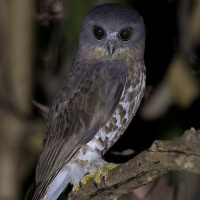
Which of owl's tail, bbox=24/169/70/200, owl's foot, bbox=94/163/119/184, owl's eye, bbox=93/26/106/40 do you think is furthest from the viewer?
owl's eye, bbox=93/26/106/40

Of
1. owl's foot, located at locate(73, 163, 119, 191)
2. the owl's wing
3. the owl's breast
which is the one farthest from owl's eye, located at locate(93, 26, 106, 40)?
owl's foot, located at locate(73, 163, 119, 191)

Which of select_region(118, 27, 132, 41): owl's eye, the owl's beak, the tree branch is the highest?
select_region(118, 27, 132, 41): owl's eye

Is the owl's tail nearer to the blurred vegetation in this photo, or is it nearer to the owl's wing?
the owl's wing

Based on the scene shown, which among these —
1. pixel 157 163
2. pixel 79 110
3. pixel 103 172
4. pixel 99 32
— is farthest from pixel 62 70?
pixel 157 163

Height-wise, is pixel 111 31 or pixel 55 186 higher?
pixel 111 31

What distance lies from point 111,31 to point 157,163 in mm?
1035

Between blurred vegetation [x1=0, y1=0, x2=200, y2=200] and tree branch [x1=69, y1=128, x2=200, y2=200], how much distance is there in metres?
1.03

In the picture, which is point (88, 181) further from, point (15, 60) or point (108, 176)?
point (15, 60)

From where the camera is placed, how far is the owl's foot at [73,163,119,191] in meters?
2.84

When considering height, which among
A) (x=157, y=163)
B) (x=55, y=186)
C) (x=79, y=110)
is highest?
(x=79, y=110)

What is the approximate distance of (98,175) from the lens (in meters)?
2.86

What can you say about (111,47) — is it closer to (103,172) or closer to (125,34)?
(125,34)

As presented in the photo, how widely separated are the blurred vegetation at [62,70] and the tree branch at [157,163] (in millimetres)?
1026

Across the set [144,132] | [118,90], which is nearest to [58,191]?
[118,90]
